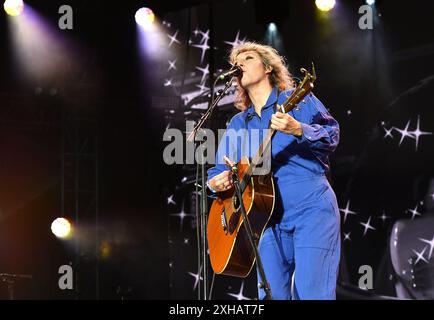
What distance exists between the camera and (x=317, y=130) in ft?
12.0

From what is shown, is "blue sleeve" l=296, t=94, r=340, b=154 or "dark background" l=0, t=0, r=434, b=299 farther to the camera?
"dark background" l=0, t=0, r=434, b=299

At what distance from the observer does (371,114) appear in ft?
26.8

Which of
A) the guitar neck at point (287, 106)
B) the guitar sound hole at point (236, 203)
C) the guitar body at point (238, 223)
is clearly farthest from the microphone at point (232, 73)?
the guitar sound hole at point (236, 203)

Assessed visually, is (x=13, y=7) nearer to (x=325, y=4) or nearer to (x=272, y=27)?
(x=272, y=27)

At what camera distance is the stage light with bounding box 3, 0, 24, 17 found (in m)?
8.60

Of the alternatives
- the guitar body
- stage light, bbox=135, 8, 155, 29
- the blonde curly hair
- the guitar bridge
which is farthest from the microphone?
stage light, bbox=135, 8, 155, 29

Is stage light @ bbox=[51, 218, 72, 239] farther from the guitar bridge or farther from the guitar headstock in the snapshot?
the guitar headstock

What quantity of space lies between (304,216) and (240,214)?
0.53m

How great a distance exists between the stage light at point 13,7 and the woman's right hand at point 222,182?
18.2 feet

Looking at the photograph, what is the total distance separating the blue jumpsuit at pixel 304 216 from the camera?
3.64 metres

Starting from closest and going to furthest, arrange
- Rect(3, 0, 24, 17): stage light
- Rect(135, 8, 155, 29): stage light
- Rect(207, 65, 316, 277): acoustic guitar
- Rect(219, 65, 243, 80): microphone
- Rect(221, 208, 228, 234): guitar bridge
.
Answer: Rect(207, 65, 316, 277): acoustic guitar → Rect(219, 65, 243, 80): microphone → Rect(221, 208, 228, 234): guitar bridge → Rect(3, 0, 24, 17): stage light → Rect(135, 8, 155, 29): stage light

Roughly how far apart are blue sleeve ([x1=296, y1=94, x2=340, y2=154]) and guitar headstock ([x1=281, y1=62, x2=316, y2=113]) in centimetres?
13

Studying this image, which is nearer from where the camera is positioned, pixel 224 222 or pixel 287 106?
pixel 287 106

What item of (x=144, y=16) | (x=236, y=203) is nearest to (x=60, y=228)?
(x=144, y=16)
